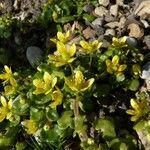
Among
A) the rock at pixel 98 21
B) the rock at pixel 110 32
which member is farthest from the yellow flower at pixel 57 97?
the rock at pixel 98 21

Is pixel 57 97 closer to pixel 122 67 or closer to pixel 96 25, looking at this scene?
pixel 122 67

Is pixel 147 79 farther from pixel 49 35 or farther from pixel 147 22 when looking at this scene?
pixel 49 35

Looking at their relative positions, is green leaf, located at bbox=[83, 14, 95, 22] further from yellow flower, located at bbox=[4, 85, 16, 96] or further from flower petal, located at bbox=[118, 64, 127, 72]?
yellow flower, located at bbox=[4, 85, 16, 96]

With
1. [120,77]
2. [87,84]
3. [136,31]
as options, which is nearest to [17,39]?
[136,31]

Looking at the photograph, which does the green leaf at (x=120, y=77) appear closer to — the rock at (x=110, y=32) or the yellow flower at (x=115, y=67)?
the yellow flower at (x=115, y=67)

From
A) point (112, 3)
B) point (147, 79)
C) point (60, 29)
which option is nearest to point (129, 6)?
point (112, 3)

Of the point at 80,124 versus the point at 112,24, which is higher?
the point at 112,24

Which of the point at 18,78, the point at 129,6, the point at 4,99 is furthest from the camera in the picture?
the point at 129,6
